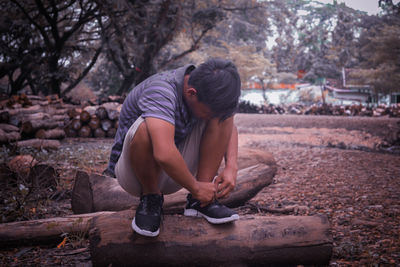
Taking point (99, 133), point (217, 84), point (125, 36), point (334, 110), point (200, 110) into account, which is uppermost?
point (125, 36)

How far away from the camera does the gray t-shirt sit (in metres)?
1.43

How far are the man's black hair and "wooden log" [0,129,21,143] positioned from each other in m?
4.12

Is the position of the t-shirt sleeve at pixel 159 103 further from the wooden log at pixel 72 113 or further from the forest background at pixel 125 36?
the wooden log at pixel 72 113

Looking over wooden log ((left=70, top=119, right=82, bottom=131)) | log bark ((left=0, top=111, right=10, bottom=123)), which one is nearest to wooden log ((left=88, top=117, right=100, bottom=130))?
wooden log ((left=70, top=119, right=82, bottom=131))

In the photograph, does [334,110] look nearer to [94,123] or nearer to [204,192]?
[94,123]

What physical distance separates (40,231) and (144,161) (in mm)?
944

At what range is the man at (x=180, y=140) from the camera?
1.42m

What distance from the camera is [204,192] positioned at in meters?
1.56


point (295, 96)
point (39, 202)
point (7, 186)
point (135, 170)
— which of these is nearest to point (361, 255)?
point (135, 170)

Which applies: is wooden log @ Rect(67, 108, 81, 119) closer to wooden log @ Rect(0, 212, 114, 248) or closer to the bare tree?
the bare tree

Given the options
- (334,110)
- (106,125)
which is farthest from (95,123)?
(334,110)

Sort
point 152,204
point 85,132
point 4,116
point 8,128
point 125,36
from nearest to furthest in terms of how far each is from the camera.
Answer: point 152,204, point 8,128, point 4,116, point 85,132, point 125,36

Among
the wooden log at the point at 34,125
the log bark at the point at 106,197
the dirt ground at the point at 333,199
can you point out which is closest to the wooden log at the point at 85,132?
the wooden log at the point at 34,125

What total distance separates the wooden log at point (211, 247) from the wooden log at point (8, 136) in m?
3.82
